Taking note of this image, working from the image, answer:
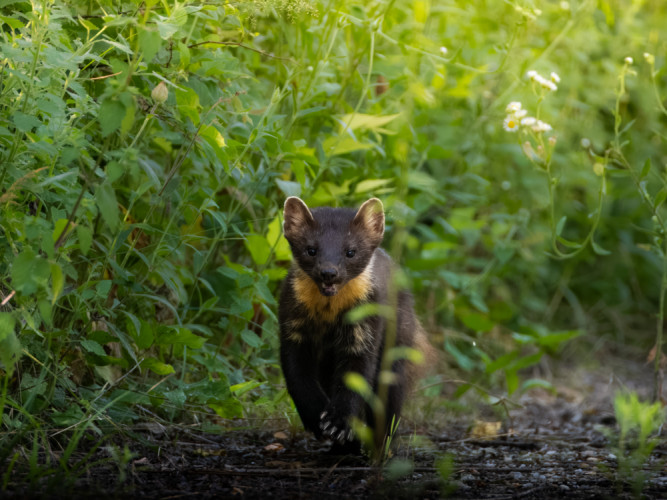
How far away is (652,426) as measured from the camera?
3.71 m

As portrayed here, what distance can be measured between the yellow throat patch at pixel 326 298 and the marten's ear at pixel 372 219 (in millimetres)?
343

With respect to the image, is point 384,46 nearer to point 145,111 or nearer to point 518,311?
point 145,111

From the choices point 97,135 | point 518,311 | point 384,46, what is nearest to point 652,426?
point 97,135

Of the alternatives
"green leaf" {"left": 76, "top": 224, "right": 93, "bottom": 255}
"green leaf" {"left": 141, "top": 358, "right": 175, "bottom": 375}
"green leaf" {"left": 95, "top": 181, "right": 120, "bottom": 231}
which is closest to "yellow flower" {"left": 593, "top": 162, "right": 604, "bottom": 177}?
"green leaf" {"left": 141, "top": 358, "right": 175, "bottom": 375}

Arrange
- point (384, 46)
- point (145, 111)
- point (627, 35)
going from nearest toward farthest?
point (145, 111)
point (384, 46)
point (627, 35)

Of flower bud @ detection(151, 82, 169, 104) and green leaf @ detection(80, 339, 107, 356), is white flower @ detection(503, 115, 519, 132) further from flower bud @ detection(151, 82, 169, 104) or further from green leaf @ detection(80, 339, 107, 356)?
green leaf @ detection(80, 339, 107, 356)

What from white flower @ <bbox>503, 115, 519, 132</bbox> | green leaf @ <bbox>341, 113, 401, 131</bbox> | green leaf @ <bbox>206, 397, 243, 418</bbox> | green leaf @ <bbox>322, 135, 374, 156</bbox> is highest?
white flower @ <bbox>503, 115, 519, 132</bbox>

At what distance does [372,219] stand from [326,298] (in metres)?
0.56

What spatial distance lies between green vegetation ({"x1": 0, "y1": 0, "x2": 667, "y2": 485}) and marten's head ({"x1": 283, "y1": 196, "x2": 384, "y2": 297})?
0.21 meters

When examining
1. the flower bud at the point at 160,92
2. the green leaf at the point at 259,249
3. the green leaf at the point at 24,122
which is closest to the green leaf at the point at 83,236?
the green leaf at the point at 24,122

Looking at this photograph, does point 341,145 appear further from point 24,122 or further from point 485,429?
point 24,122

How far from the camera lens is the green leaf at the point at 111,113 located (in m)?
3.29

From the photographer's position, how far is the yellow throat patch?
16.3 ft

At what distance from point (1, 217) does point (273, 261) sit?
219cm
